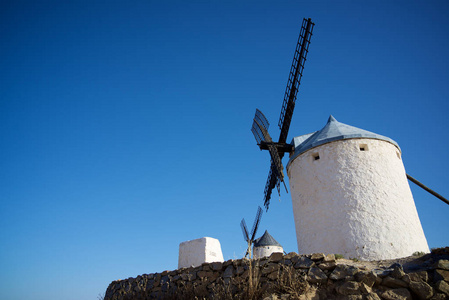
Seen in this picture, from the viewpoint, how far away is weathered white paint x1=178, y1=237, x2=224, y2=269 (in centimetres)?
821

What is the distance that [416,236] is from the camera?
23.2 ft

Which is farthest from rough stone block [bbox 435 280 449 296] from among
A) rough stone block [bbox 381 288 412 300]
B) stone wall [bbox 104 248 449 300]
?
rough stone block [bbox 381 288 412 300]

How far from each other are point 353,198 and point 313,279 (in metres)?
3.39

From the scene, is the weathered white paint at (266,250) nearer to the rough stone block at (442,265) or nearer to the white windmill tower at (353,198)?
the white windmill tower at (353,198)

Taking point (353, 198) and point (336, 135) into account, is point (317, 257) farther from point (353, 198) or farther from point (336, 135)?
point (336, 135)

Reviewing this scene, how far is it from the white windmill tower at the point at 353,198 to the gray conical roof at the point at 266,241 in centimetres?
919

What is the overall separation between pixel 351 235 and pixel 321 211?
2.82 ft

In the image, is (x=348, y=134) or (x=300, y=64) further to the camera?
(x=300, y=64)

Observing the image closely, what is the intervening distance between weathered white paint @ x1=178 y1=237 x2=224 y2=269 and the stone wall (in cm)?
222

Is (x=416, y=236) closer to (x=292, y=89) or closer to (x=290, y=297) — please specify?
(x=290, y=297)

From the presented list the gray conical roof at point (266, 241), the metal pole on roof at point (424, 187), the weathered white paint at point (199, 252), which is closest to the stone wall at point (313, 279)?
the weathered white paint at point (199, 252)

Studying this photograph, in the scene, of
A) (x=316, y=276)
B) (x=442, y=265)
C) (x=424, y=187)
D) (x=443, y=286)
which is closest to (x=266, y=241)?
(x=424, y=187)

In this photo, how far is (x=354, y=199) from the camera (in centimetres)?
720

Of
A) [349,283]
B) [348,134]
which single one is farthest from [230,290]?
[348,134]
